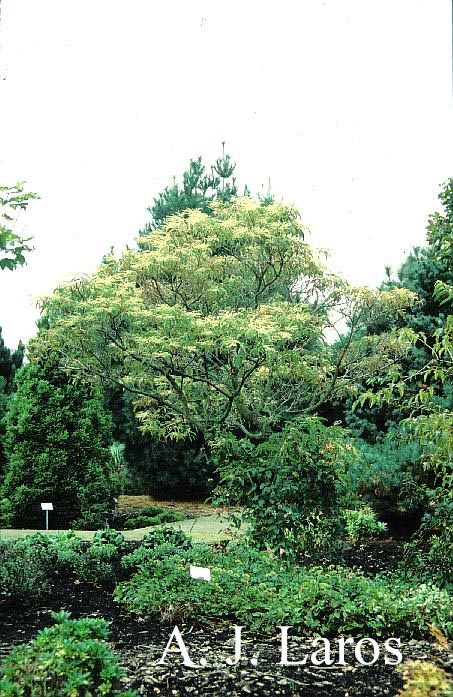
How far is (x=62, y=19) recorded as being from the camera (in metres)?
6.88

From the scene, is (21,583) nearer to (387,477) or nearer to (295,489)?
(295,489)

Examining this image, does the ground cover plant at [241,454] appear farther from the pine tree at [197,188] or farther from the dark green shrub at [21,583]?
the pine tree at [197,188]

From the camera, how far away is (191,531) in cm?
821

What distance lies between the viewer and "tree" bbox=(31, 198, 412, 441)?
633 centimetres

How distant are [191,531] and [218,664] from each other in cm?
497

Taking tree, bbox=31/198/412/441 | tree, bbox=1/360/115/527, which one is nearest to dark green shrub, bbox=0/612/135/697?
tree, bbox=31/198/412/441

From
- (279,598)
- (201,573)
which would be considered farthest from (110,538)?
(279,598)

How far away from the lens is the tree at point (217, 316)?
6328 millimetres

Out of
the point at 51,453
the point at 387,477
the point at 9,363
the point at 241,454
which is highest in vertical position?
the point at 9,363

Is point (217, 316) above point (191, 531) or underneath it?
above

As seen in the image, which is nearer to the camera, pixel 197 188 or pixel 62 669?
pixel 62 669

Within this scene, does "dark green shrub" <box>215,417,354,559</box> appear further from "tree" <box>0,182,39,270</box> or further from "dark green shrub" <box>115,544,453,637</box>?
"tree" <box>0,182,39,270</box>

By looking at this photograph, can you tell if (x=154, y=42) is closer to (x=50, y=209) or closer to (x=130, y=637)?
(x=50, y=209)

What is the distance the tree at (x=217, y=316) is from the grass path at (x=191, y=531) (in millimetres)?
967
